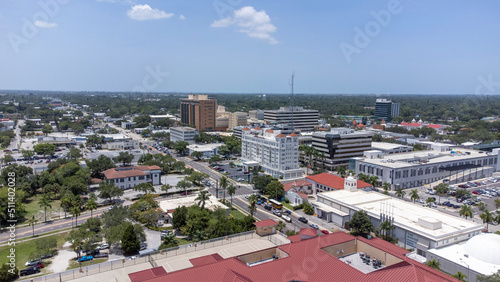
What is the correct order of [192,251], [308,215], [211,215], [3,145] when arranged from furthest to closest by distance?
1. [3,145]
2. [308,215]
3. [211,215]
4. [192,251]

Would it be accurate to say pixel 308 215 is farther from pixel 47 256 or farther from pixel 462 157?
pixel 462 157

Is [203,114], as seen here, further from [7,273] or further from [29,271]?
[7,273]

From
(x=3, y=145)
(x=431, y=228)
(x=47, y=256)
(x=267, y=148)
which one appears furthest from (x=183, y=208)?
(x=3, y=145)

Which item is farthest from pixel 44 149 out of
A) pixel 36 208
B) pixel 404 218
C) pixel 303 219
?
pixel 404 218

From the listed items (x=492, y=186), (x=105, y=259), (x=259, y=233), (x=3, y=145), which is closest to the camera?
(x=259, y=233)

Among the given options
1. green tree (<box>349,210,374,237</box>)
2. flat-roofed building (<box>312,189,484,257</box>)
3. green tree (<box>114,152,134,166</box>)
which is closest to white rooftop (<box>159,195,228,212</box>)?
flat-roofed building (<box>312,189,484,257</box>)

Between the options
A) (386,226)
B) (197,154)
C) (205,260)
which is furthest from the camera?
(197,154)

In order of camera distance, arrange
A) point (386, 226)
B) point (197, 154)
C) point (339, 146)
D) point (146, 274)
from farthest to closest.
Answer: point (197, 154) → point (339, 146) → point (386, 226) → point (146, 274)
